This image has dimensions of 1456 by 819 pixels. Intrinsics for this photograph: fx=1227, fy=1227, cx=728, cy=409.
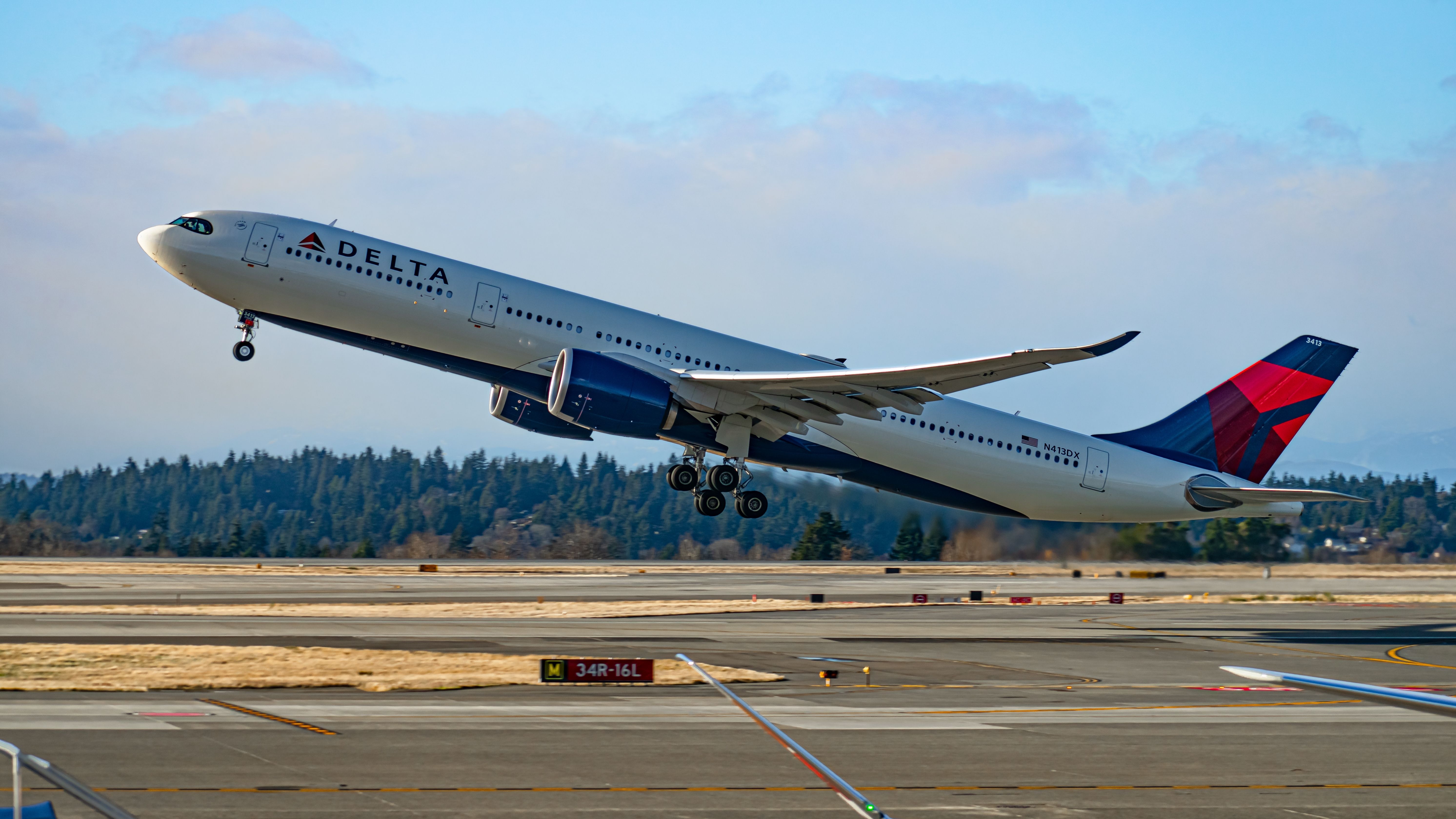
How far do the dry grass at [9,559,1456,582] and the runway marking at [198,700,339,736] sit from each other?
2093 inches

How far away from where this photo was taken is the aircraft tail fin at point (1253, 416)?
4359cm

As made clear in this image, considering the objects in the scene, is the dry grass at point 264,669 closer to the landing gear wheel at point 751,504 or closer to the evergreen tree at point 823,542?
the landing gear wheel at point 751,504

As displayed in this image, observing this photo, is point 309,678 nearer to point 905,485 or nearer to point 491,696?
point 491,696

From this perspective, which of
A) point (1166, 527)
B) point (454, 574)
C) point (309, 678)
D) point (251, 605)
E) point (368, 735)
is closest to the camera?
point (368, 735)

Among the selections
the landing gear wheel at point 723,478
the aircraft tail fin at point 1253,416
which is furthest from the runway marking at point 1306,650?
the landing gear wheel at point 723,478

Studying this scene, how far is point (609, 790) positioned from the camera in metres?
16.5

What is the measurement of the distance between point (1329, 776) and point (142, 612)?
138 feet

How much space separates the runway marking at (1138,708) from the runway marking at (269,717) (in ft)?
35.5

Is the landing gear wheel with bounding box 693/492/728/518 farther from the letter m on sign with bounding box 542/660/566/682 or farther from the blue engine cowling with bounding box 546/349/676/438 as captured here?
the letter m on sign with bounding box 542/660/566/682

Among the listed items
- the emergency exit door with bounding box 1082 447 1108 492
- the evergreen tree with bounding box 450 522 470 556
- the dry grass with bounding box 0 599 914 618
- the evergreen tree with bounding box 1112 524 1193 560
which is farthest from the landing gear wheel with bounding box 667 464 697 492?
the evergreen tree with bounding box 450 522 470 556

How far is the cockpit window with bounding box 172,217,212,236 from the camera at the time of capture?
107 ft

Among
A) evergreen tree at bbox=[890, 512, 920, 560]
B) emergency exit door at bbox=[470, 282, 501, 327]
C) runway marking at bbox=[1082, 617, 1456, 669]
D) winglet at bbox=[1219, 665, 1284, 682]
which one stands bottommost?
runway marking at bbox=[1082, 617, 1456, 669]

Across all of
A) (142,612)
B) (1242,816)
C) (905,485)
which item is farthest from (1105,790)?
(142,612)

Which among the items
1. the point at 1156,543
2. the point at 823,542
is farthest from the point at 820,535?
the point at 1156,543
